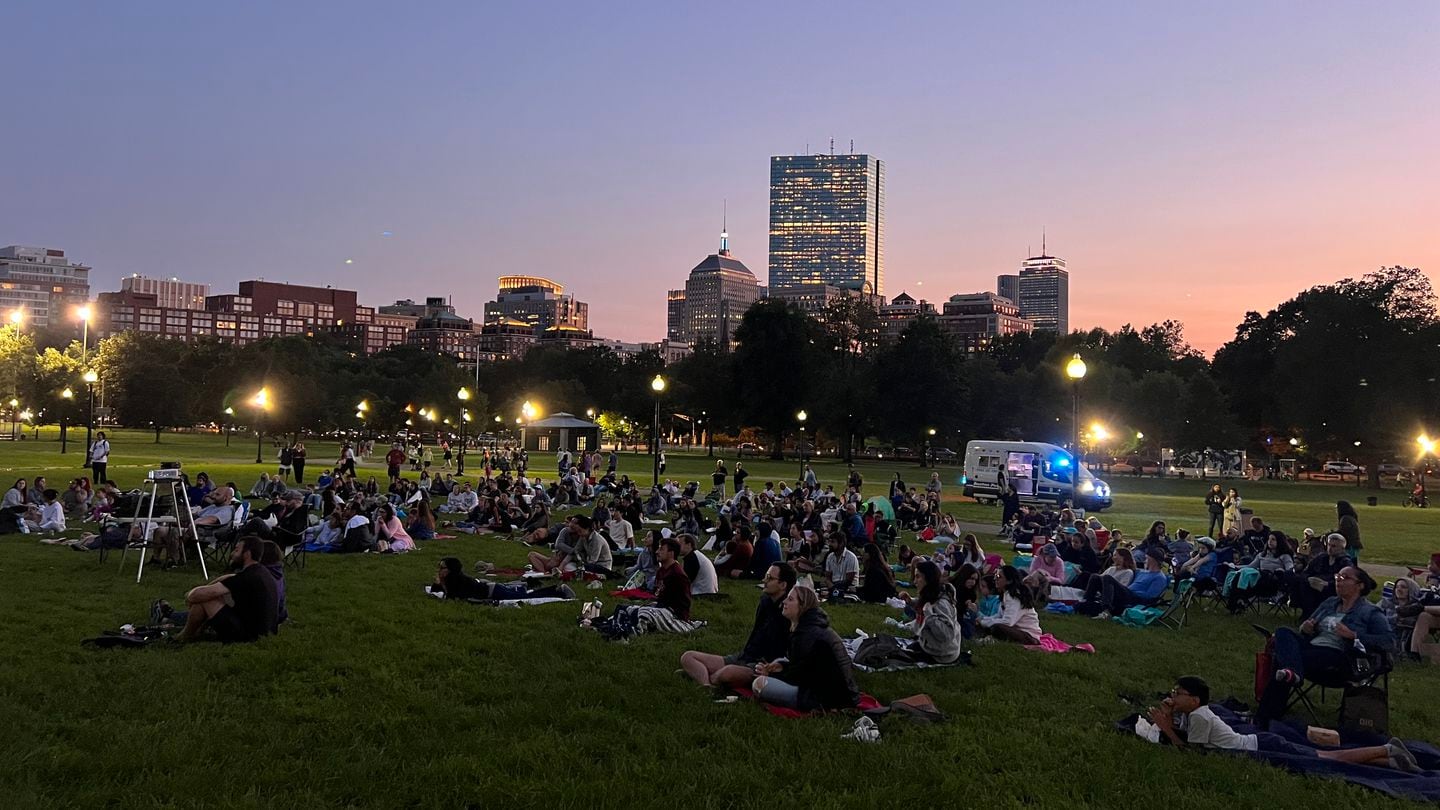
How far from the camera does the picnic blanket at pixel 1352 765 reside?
6.30 m

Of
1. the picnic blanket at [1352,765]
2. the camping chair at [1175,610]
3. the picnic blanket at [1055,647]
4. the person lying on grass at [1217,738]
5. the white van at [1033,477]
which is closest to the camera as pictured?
the picnic blanket at [1352,765]

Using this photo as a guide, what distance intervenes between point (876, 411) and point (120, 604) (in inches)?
2680

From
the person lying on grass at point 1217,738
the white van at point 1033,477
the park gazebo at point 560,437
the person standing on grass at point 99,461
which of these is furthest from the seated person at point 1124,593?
the park gazebo at point 560,437

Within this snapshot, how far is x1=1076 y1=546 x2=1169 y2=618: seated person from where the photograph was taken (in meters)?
13.1

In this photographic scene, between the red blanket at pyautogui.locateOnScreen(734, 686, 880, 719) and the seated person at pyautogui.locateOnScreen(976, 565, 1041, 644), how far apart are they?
3.39 meters

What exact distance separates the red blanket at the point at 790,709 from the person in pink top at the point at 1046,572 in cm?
688

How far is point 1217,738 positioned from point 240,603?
8.81 m

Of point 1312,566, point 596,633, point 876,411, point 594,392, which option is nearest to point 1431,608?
point 1312,566

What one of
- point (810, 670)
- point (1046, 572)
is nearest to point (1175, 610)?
point (1046, 572)

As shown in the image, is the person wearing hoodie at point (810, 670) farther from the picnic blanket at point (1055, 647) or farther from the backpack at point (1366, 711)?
the backpack at point (1366, 711)

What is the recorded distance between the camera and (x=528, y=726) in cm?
705

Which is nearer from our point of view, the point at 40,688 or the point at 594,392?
the point at 40,688

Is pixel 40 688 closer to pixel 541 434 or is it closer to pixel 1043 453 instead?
pixel 1043 453

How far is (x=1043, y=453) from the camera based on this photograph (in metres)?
35.1
